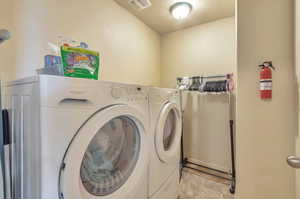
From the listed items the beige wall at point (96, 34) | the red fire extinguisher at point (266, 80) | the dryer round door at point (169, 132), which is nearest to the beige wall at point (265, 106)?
the red fire extinguisher at point (266, 80)

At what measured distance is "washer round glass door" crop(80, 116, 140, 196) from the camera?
823 millimetres

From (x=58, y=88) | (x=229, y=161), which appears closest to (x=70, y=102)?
(x=58, y=88)

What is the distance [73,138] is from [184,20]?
2270 millimetres

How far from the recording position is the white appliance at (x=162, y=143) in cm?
114

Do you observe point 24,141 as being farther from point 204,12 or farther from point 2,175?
point 204,12

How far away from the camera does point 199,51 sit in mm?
2352

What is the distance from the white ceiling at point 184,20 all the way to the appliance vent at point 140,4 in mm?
56

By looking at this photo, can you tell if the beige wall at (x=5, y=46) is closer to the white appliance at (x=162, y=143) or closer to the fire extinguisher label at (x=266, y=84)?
the white appliance at (x=162, y=143)

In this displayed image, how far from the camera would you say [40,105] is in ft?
1.94

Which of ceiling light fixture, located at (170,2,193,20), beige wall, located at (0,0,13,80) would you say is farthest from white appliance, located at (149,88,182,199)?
ceiling light fixture, located at (170,2,193,20)

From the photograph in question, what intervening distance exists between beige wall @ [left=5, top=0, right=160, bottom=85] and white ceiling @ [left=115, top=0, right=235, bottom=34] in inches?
4.4

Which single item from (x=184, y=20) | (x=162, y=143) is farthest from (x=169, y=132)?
(x=184, y=20)

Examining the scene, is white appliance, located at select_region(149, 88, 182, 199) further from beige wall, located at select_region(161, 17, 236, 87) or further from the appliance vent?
the appliance vent

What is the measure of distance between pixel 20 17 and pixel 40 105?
96cm
